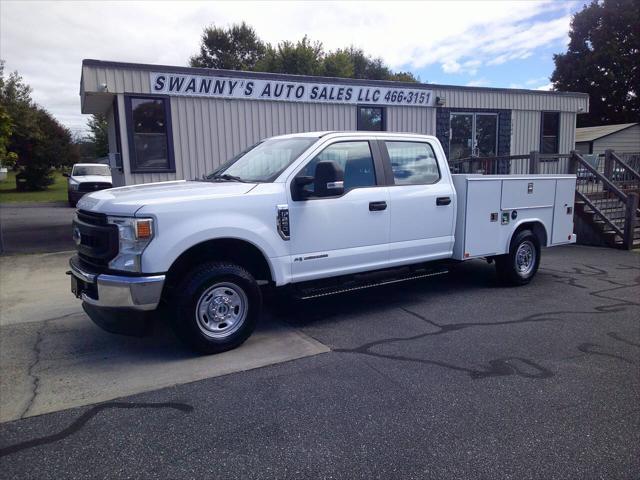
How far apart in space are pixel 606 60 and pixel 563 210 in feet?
120

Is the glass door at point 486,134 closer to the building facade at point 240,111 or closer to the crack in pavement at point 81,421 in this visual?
the building facade at point 240,111

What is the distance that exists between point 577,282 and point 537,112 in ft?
35.0

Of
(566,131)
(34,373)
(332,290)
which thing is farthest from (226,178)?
(566,131)

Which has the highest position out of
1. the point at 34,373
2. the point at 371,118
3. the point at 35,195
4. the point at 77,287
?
the point at 371,118

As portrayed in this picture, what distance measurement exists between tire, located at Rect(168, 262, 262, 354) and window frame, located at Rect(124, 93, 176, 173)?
692 cm

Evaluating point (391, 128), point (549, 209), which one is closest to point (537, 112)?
point (391, 128)

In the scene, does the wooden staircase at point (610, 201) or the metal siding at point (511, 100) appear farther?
the metal siding at point (511, 100)

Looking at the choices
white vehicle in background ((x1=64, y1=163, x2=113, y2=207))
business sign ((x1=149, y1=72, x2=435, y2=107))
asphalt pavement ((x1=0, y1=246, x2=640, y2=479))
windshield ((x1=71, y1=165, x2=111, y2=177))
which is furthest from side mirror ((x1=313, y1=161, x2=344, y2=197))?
windshield ((x1=71, y1=165, x2=111, y2=177))

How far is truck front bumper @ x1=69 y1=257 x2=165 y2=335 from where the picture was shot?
4.21 m

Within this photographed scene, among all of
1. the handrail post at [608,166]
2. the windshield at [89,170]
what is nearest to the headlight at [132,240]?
the handrail post at [608,166]

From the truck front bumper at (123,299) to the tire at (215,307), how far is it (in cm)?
25

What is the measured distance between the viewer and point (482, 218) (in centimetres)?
655

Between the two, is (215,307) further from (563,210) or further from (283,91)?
(283,91)

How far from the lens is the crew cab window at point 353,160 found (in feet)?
18.1
